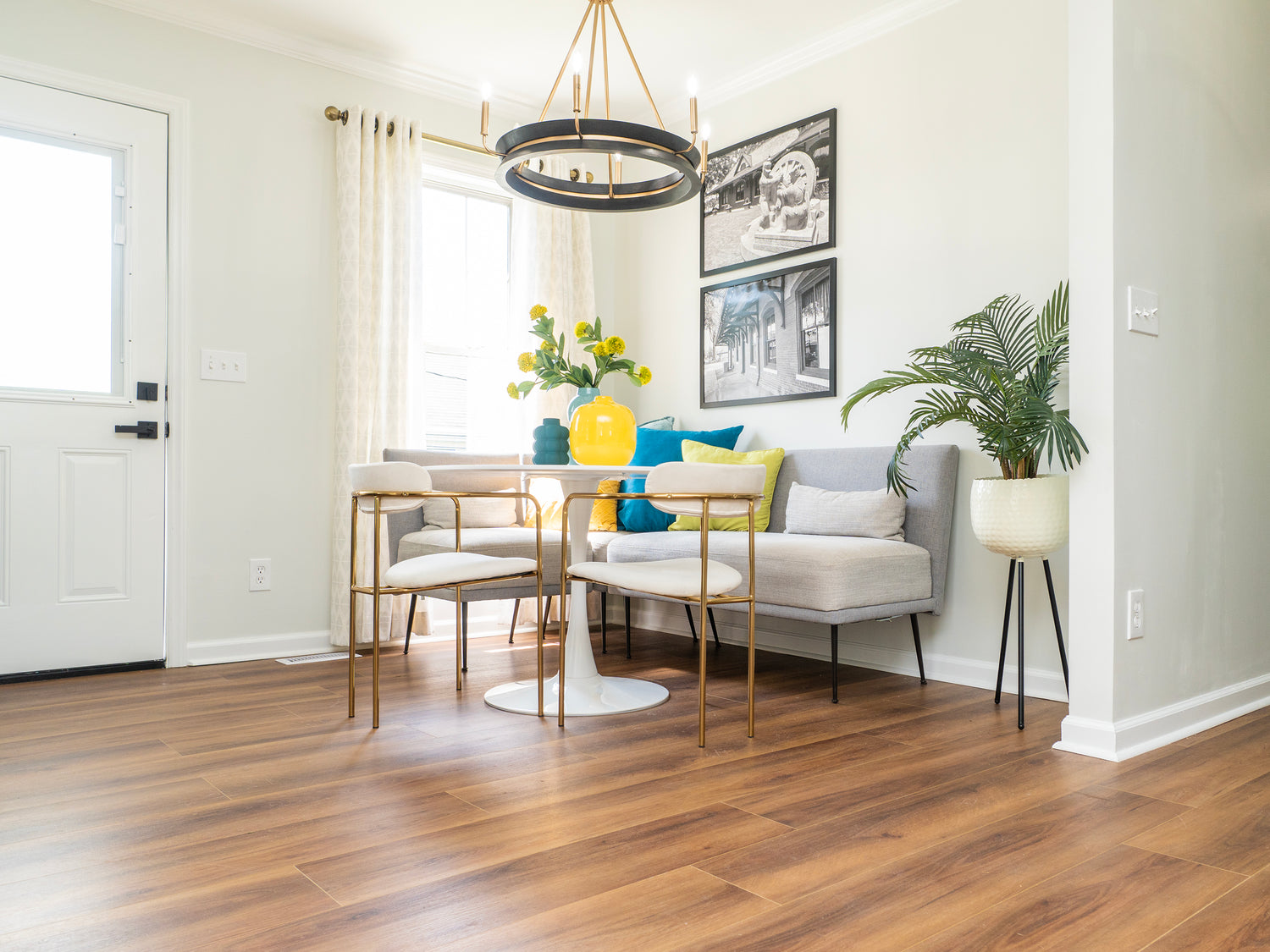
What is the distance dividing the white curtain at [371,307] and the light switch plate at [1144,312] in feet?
9.22

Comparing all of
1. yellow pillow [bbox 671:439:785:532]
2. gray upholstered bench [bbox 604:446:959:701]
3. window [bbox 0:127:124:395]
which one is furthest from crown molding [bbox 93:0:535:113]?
gray upholstered bench [bbox 604:446:959:701]

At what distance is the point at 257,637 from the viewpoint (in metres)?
3.68

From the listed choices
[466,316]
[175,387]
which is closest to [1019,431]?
[466,316]

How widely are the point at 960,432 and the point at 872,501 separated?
1.39 ft

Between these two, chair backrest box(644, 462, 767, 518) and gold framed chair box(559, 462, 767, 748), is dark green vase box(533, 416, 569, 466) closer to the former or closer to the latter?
gold framed chair box(559, 462, 767, 748)

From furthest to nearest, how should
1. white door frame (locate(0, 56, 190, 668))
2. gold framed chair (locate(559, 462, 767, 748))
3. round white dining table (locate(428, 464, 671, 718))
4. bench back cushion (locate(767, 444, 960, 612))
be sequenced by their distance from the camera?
white door frame (locate(0, 56, 190, 668)) < bench back cushion (locate(767, 444, 960, 612)) < round white dining table (locate(428, 464, 671, 718)) < gold framed chair (locate(559, 462, 767, 748))

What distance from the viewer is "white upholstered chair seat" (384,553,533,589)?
2.50 m

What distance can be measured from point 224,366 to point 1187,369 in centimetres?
334

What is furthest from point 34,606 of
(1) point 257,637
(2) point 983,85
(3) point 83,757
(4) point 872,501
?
(2) point 983,85

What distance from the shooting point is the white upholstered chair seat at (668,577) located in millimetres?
2420

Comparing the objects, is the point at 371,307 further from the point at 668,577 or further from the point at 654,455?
the point at 668,577

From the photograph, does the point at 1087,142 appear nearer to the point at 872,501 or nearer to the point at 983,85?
the point at 983,85

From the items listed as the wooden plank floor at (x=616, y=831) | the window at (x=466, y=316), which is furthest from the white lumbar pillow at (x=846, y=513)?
the window at (x=466, y=316)

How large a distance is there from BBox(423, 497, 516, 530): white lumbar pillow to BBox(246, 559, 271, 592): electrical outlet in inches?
25.9
